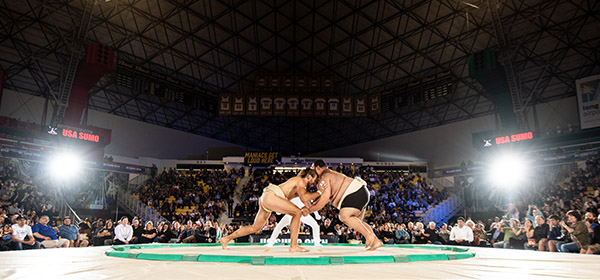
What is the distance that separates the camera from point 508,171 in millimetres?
19188

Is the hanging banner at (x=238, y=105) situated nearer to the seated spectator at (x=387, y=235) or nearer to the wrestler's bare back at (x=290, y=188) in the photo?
the seated spectator at (x=387, y=235)

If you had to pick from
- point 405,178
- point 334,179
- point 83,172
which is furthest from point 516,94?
point 83,172

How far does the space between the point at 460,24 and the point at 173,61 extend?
16.8 metres

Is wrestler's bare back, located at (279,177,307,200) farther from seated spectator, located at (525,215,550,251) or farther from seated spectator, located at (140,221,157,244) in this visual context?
seated spectator, located at (140,221,157,244)

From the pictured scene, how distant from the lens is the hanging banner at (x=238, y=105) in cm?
2061

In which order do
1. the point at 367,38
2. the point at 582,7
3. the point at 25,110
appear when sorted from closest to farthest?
the point at 582,7 → the point at 367,38 → the point at 25,110

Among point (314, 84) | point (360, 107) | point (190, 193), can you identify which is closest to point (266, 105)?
point (314, 84)

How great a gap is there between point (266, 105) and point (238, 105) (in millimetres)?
1601

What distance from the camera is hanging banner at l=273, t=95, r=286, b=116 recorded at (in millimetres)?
20828

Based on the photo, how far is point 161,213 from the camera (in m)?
21.4

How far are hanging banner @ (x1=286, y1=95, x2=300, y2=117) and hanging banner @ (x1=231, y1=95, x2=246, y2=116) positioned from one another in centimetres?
258

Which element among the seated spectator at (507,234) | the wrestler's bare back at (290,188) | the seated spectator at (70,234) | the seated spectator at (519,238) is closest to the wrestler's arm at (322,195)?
the wrestler's bare back at (290,188)

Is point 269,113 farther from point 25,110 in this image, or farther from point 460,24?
point 25,110

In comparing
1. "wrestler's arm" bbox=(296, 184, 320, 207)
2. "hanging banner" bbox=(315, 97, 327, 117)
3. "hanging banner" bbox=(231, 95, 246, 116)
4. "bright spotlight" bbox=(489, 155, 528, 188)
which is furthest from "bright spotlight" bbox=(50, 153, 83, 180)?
"bright spotlight" bbox=(489, 155, 528, 188)
